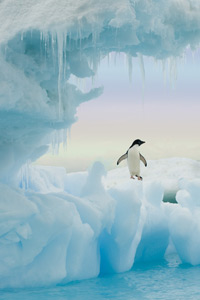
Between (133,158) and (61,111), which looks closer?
(61,111)

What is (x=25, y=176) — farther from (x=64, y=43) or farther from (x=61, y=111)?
(x=64, y=43)

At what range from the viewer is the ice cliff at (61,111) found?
7020mm

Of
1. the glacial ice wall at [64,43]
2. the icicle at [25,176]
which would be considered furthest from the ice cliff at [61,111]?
the icicle at [25,176]

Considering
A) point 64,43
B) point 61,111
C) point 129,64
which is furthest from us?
point 129,64

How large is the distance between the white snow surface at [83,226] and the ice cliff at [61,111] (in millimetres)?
19

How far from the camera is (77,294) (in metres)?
7.36

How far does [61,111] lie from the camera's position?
8070mm

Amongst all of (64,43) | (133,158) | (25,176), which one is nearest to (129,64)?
(64,43)

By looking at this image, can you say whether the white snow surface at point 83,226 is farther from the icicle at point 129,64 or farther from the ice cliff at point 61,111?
the icicle at point 129,64

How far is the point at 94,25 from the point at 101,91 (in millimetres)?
1735

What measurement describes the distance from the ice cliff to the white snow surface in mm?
19

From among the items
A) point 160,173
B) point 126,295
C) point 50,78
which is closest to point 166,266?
point 126,295

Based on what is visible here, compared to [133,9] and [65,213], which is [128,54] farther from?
[65,213]

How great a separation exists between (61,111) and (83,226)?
2202 millimetres
